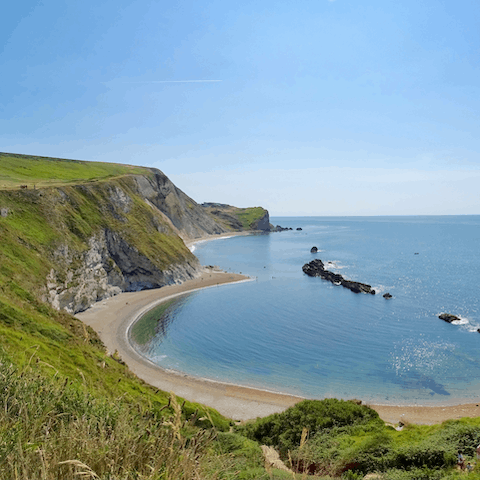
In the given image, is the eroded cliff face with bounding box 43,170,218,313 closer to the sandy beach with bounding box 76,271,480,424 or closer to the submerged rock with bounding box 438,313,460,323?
the sandy beach with bounding box 76,271,480,424

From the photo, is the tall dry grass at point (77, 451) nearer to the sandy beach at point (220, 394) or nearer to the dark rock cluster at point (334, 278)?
the sandy beach at point (220, 394)

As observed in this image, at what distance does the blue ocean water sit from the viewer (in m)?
36.4

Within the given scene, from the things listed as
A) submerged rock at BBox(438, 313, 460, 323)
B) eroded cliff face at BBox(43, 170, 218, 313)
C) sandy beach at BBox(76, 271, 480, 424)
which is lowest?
sandy beach at BBox(76, 271, 480, 424)

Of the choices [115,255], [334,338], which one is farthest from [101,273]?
[334,338]

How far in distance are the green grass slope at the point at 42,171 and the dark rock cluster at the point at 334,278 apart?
6385cm

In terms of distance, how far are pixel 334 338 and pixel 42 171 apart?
3311 inches

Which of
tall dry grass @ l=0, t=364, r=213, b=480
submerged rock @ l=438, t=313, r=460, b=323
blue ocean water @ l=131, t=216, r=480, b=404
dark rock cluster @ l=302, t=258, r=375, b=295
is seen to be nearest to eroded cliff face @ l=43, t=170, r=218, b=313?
blue ocean water @ l=131, t=216, r=480, b=404

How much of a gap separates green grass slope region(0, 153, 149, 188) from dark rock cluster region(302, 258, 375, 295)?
2514 inches

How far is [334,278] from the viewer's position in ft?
275

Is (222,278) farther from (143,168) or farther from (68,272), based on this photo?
(143,168)

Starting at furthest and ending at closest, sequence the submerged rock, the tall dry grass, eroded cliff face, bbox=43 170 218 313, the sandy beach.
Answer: the submerged rock, eroded cliff face, bbox=43 170 218 313, the sandy beach, the tall dry grass

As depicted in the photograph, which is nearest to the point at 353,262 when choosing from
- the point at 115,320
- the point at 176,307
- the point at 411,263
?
the point at 411,263

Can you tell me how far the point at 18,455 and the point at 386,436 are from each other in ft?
55.2

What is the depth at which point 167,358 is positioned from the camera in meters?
42.0
